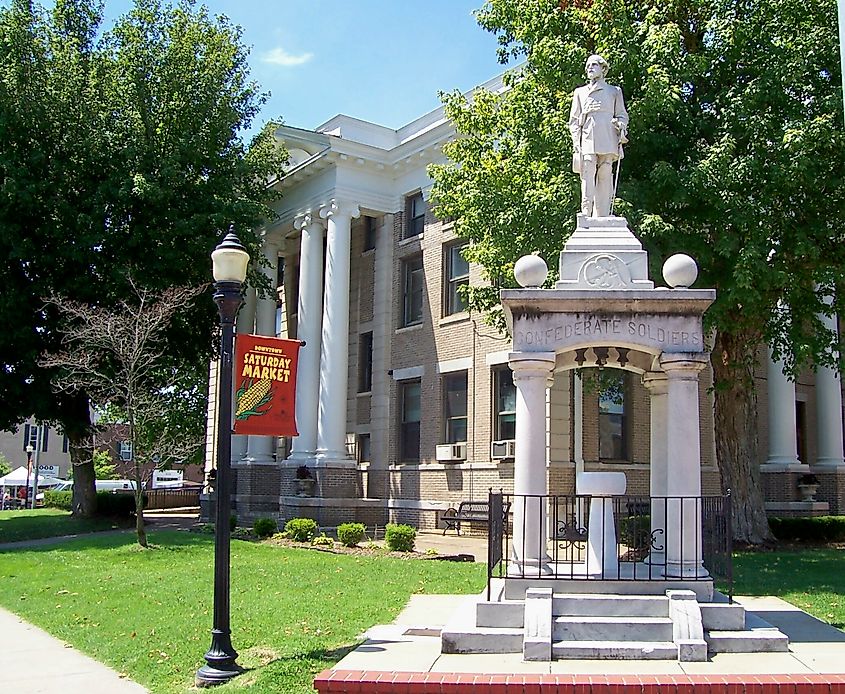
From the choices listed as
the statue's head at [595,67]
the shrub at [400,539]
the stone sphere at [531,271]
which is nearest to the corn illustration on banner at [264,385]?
the stone sphere at [531,271]

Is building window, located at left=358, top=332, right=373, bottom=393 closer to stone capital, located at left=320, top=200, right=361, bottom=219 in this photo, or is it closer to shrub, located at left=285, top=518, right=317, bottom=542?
stone capital, located at left=320, top=200, right=361, bottom=219

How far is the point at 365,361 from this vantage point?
96.6 feet

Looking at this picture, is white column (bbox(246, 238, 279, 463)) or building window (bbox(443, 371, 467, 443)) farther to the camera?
white column (bbox(246, 238, 279, 463))

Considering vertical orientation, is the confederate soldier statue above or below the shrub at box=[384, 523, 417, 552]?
above

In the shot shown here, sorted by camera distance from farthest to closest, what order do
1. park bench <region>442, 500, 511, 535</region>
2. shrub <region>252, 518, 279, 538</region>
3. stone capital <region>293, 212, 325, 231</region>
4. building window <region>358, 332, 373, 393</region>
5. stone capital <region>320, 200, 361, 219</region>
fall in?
building window <region>358, 332, 373, 393</region>, stone capital <region>293, 212, 325, 231</region>, stone capital <region>320, 200, 361, 219</region>, shrub <region>252, 518, 279, 538</region>, park bench <region>442, 500, 511, 535</region>

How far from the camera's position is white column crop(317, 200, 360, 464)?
1047 inches

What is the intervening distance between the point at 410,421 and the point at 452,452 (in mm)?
2912

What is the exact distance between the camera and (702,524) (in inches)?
372

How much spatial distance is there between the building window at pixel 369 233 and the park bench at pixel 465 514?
9.81 m

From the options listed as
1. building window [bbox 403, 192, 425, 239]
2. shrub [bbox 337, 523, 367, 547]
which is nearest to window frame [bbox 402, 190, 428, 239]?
building window [bbox 403, 192, 425, 239]

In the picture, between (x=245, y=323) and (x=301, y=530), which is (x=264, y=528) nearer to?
(x=301, y=530)

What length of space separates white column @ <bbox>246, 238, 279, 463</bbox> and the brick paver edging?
23.4 metres

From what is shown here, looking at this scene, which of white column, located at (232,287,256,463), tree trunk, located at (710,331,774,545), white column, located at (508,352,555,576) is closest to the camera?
white column, located at (508,352,555,576)

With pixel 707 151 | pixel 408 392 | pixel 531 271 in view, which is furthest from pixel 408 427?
pixel 531 271
